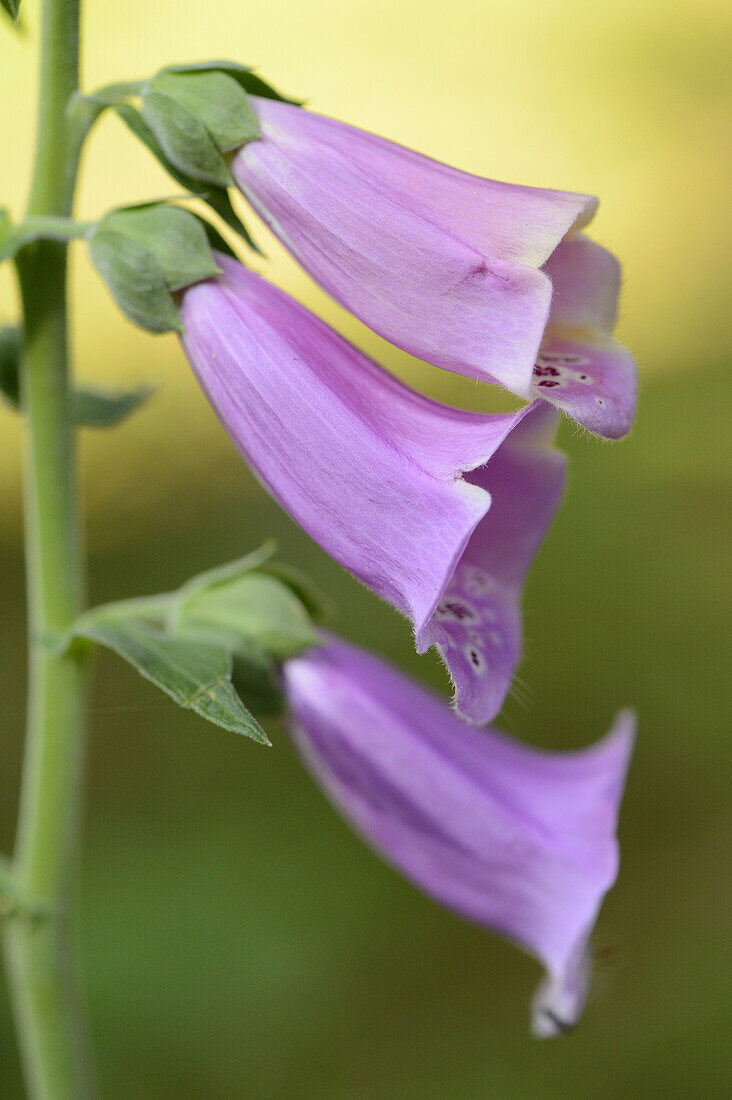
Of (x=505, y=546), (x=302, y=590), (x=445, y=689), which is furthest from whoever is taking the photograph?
(x=445, y=689)

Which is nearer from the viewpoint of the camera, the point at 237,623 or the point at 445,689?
the point at 237,623

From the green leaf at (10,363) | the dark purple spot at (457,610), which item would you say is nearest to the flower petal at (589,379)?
the dark purple spot at (457,610)

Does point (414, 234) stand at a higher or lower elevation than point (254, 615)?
higher

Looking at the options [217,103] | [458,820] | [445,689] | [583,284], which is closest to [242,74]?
[217,103]

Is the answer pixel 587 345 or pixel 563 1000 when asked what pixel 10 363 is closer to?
pixel 587 345

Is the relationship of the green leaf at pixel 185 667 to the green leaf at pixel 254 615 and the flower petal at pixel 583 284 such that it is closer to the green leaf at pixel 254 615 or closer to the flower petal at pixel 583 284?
the green leaf at pixel 254 615

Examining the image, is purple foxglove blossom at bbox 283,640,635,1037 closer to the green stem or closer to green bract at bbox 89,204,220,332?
the green stem

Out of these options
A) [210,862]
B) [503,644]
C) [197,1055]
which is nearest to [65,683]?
[503,644]
